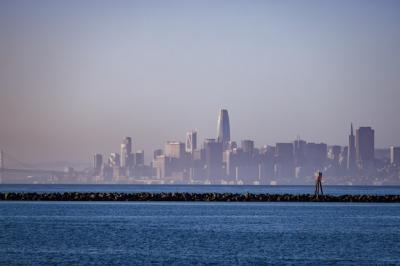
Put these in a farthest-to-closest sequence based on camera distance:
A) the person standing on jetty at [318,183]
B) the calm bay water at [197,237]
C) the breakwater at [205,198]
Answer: the breakwater at [205,198] < the person standing on jetty at [318,183] < the calm bay water at [197,237]

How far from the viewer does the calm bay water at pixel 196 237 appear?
39.0m

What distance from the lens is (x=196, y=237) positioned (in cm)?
4891

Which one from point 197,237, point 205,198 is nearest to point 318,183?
point 205,198

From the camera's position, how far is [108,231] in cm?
5294

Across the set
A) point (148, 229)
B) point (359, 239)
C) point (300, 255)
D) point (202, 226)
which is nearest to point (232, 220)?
point (202, 226)

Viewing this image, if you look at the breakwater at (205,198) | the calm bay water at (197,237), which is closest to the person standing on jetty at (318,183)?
the breakwater at (205,198)

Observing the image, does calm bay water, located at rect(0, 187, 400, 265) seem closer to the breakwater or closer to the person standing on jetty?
the person standing on jetty

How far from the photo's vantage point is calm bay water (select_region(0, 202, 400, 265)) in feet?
128

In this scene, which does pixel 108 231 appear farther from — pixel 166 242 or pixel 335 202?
pixel 335 202

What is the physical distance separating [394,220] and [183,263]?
32480 mm

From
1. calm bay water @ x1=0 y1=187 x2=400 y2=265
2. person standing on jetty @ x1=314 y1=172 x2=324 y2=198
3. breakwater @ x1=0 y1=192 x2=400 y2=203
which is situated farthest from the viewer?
breakwater @ x1=0 y1=192 x2=400 y2=203

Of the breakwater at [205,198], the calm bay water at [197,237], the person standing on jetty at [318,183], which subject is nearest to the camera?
the calm bay water at [197,237]

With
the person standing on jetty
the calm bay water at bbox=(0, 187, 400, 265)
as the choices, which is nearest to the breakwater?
the person standing on jetty

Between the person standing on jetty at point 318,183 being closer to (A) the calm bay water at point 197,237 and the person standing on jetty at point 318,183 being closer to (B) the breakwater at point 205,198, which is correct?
(B) the breakwater at point 205,198
